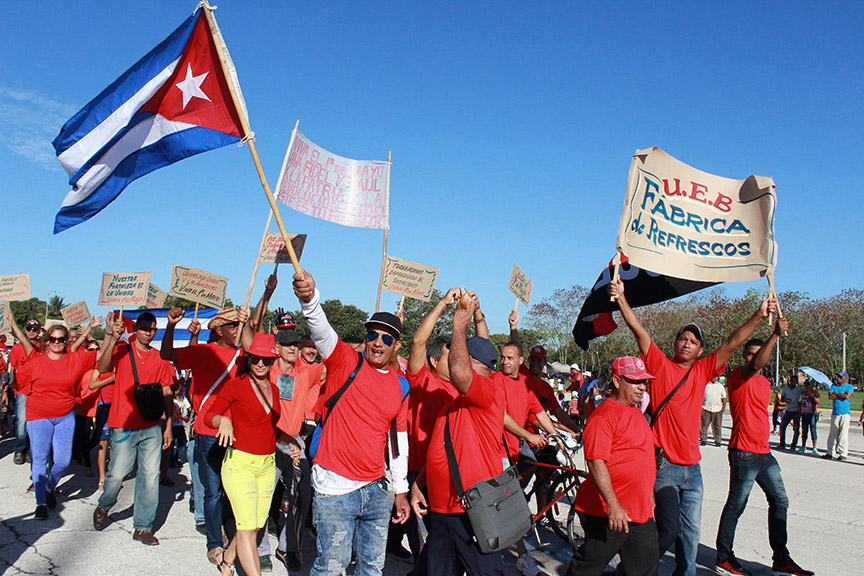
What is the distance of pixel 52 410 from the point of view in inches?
284

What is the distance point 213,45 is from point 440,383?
10.00 ft

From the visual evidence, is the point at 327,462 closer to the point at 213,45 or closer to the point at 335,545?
the point at 335,545

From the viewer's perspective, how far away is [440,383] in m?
5.22

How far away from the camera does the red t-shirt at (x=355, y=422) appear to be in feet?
12.8

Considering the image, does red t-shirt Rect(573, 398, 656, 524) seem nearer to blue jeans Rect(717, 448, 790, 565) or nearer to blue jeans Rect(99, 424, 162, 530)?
blue jeans Rect(717, 448, 790, 565)

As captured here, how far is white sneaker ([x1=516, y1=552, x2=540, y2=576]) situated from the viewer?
213 inches

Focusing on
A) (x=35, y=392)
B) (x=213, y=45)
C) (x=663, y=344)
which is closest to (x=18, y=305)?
(x=663, y=344)

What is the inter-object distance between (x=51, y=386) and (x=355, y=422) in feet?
16.5

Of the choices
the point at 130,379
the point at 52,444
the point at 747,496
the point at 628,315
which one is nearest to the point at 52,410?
the point at 52,444

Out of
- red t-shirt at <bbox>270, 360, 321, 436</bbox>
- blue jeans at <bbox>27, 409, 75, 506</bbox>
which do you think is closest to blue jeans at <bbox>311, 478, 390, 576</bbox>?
red t-shirt at <bbox>270, 360, 321, 436</bbox>

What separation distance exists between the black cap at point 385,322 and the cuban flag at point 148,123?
1630 mm

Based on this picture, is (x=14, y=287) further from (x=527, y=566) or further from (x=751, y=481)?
(x=751, y=481)

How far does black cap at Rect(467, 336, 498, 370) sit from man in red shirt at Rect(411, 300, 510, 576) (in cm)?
3

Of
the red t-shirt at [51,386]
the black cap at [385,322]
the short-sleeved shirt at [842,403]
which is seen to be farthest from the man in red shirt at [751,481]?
the short-sleeved shirt at [842,403]
